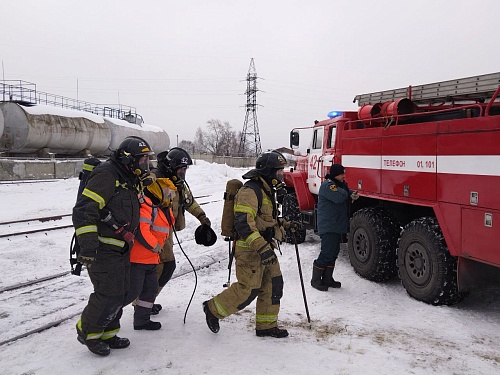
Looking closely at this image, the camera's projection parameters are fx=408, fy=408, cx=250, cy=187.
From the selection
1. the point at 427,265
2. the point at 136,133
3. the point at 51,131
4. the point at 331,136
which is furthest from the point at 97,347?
the point at 136,133

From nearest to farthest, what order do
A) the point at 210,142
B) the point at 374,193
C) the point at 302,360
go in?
the point at 302,360 < the point at 374,193 < the point at 210,142

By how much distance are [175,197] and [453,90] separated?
4358mm

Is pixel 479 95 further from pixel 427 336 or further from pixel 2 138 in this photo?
pixel 2 138

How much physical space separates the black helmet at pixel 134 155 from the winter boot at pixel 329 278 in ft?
10.6

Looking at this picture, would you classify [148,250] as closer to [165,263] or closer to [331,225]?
[165,263]

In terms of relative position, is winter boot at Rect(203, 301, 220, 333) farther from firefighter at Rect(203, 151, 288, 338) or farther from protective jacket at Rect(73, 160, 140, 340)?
protective jacket at Rect(73, 160, 140, 340)

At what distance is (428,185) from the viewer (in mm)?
5176

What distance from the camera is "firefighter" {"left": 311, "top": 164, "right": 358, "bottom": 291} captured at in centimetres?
601

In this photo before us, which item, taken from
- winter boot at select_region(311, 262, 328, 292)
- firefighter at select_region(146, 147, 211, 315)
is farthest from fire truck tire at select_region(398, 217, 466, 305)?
firefighter at select_region(146, 147, 211, 315)

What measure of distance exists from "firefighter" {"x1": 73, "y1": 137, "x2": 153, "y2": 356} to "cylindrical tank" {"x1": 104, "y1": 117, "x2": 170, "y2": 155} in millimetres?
20026

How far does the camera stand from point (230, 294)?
420 cm

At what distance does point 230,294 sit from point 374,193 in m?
3.12

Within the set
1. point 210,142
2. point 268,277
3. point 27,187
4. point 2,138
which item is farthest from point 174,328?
point 210,142

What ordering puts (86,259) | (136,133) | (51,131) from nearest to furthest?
(86,259) → (51,131) → (136,133)
